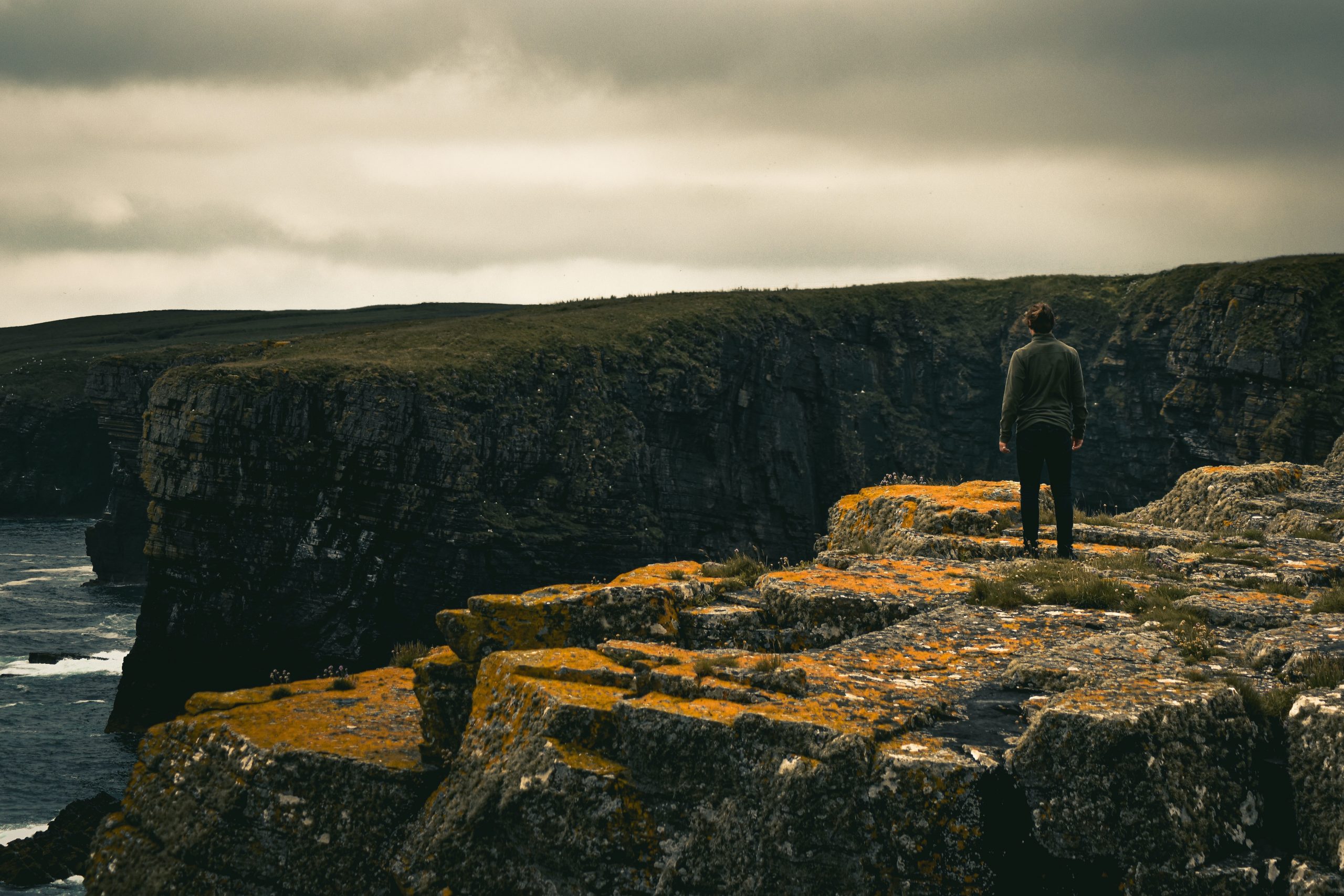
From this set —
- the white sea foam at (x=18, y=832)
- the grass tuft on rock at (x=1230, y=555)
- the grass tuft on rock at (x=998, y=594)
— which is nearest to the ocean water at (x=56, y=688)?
the white sea foam at (x=18, y=832)

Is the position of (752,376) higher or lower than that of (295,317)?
lower

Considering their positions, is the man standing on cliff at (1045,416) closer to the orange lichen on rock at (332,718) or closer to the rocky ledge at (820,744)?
the rocky ledge at (820,744)

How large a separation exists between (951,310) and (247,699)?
117 meters

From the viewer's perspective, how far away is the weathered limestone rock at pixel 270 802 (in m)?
10.2

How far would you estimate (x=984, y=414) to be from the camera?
388ft

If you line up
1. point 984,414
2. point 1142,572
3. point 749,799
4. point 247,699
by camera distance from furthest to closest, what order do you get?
point 984,414 < point 247,699 < point 1142,572 < point 749,799

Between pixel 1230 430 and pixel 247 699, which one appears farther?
pixel 1230 430

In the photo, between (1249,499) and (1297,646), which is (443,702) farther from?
(1249,499)

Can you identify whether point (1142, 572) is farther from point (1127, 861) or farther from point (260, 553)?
point (260, 553)

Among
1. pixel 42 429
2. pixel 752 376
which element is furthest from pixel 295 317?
pixel 752 376

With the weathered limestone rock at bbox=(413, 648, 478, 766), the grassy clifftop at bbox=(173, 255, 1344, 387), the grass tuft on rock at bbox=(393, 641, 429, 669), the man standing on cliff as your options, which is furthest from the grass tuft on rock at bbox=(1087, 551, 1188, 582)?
the grassy clifftop at bbox=(173, 255, 1344, 387)

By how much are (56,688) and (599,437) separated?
45242 mm

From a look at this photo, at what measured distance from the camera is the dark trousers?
12422 mm

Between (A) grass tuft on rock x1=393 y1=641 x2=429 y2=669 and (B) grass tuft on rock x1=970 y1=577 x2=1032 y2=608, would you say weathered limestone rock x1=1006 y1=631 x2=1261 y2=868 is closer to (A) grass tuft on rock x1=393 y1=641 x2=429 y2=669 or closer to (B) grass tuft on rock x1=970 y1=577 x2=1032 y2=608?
(B) grass tuft on rock x1=970 y1=577 x2=1032 y2=608
